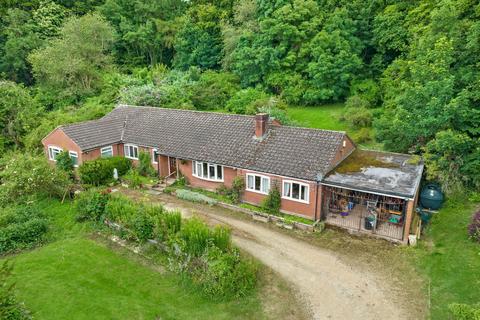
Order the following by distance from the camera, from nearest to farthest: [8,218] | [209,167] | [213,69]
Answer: [8,218], [209,167], [213,69]

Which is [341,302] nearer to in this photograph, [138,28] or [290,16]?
[290,16]

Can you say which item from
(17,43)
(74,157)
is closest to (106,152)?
(74,157)

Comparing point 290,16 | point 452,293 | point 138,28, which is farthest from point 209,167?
point 138,28

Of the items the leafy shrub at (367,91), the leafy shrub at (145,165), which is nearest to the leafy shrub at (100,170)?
the leafy shrub at (145,165)

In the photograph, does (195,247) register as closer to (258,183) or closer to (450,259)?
(258,183)

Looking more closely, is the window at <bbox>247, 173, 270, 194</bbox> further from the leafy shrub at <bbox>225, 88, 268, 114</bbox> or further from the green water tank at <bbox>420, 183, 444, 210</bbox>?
the leafy shrub at <bbox>225, 88, 268, 114</bbox>

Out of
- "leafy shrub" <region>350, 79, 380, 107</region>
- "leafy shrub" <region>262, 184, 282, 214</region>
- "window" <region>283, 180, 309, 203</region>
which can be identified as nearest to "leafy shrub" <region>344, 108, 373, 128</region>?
"leafy shrub" <region>350, 79, 380, 107</region>
